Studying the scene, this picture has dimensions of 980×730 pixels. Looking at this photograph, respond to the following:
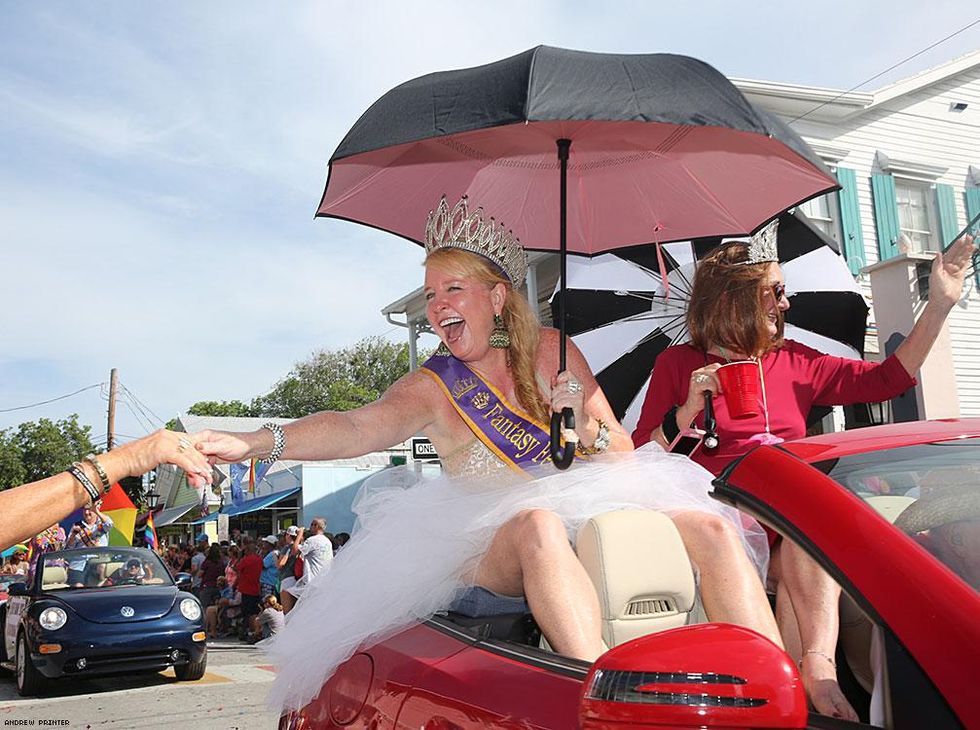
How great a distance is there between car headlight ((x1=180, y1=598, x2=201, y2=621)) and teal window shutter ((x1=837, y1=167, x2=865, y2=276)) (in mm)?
9389

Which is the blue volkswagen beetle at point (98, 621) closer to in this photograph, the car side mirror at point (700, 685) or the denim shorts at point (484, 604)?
the denim shorts at point (484, 604)

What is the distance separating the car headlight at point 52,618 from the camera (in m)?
8.80

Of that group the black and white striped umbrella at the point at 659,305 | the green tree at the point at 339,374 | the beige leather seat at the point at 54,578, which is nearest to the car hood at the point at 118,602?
the beige leather seat at the point at 54,578

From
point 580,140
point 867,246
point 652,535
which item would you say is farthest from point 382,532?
point 867,246

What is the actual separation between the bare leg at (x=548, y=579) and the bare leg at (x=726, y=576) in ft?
0.91

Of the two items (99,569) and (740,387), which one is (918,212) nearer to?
(99,569)

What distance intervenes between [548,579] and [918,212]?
13.9 meters

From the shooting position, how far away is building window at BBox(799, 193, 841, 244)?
43.0 feet

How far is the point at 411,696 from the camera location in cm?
201

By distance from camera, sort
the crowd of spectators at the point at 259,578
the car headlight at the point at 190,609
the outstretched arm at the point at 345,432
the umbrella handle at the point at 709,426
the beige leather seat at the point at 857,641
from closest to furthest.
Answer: the beige leather seat at the point at 857,641, the outstretched arm at the point at 345,432, the umbrella handle at the point at 709,426, the car headlight at the point at 190,609, the crowd of spectators at the point at 259,578

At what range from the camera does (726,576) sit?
2.13 meters

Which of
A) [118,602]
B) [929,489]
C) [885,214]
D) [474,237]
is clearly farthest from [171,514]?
[929,489]

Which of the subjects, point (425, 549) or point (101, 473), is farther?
point (425, 549)

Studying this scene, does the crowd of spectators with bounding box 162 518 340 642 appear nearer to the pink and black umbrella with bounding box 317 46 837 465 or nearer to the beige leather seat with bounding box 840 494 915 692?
the pink and black umbrella with bounding box 317 46 837 465
